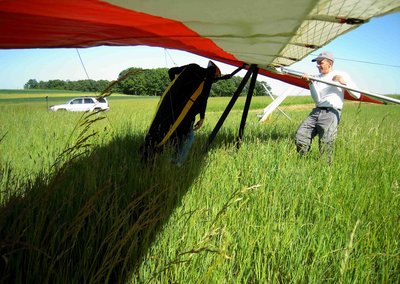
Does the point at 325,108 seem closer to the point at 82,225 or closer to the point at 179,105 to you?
the point at 179,105

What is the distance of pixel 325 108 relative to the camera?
11.5 ft

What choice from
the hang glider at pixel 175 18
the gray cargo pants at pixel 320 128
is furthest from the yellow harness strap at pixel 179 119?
the gray cargo pants at pixel 320 128

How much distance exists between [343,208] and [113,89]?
1.65 m

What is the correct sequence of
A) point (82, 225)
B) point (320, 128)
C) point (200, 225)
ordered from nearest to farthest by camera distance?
point (82, 225)
point (200, 225)
point (320, 128)

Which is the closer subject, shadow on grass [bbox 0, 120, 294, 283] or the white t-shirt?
shadow on grass [bbox 0, 120, 294, 283]

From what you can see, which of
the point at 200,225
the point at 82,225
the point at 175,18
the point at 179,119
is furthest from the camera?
the point at 179,119

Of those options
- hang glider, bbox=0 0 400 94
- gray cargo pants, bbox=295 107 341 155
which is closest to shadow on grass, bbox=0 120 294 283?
hang glider, bbox=0 0 400 94

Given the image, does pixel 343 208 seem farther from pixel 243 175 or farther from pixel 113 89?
pixel 113 89

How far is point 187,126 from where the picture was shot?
2717 millimetres

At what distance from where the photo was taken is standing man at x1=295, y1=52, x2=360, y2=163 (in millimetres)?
3285

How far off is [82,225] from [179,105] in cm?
169

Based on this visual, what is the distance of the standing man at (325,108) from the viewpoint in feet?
10.8

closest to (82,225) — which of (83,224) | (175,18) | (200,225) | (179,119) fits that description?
(83,224)

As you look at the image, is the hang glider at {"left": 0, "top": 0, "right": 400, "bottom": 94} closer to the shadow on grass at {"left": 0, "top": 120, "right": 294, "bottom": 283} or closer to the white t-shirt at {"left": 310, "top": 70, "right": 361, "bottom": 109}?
the shadow on grass at {"left": 0, "top": 120, "right": 294, "bottom": 283}
